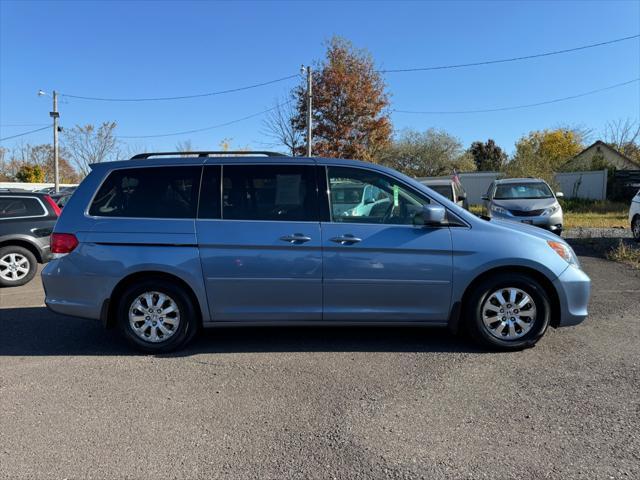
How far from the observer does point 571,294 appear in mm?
4461

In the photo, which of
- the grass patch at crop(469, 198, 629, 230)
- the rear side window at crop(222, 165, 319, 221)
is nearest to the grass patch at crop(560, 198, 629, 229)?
the grass patch at crop(469, 198, 629, 230)

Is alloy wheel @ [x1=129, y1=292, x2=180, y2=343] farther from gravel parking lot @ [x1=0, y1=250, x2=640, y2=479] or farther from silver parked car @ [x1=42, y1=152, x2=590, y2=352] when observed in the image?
gravel parking lot @ [x1=0, y1=250, x2=640, y2=479]

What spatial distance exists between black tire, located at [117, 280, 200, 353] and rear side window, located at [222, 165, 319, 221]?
34.8 inches

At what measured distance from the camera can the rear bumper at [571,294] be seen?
4445 millimetres

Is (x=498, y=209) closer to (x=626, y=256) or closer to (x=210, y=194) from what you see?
(x=626, y=256)

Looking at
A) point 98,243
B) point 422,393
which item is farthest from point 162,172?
point 422,393

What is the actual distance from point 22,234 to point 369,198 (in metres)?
6.50

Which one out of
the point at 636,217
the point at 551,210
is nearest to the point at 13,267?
the point at 551,210

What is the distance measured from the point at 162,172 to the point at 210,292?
1285mm

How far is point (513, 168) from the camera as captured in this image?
26141 mm

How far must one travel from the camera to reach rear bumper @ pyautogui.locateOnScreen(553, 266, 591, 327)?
4445 mm

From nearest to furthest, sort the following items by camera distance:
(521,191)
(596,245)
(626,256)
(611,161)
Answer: (626,256), (596,245), (521,191), (611,161)

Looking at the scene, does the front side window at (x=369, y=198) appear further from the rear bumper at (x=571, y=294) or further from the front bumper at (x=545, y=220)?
the front bumper at (x=545, y=220)

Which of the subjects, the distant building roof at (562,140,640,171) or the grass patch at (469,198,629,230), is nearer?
the grass patch at (469,198,629,230)
